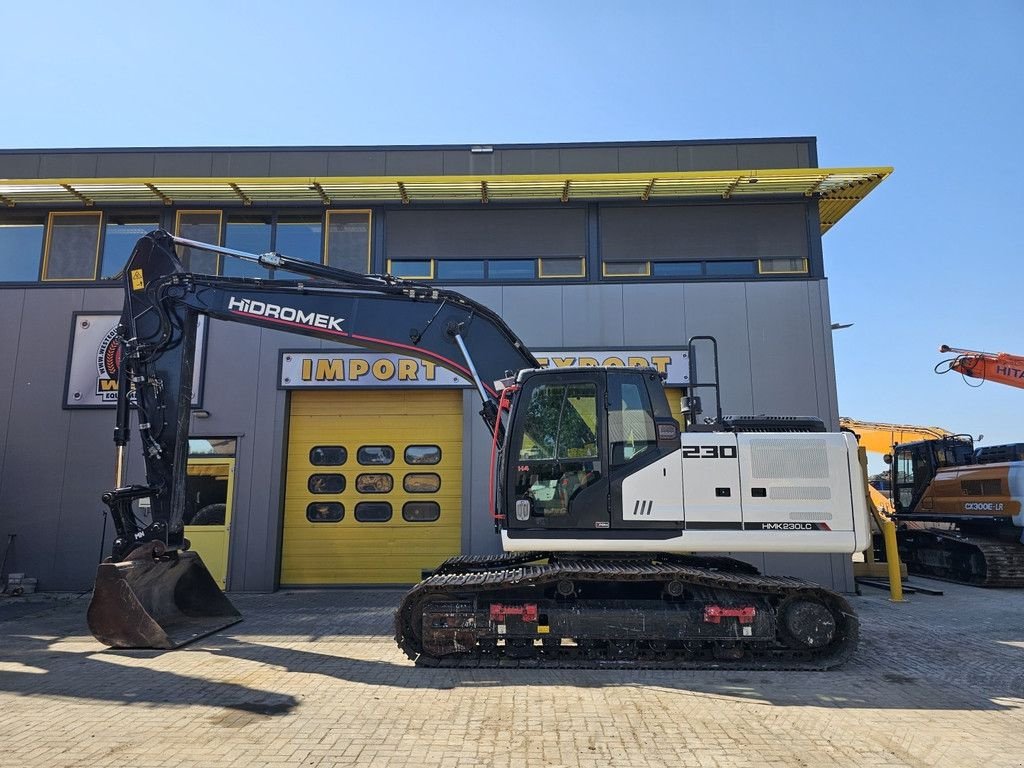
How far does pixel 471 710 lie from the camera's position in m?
4.87

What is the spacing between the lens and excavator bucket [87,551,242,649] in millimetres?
6512

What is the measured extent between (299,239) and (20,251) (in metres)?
5.01

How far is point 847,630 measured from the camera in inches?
239

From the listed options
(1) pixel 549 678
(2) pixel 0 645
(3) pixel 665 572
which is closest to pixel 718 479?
(3) pixel 665 572

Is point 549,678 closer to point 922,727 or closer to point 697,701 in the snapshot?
point 697,701

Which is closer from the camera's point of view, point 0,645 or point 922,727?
point 922,727

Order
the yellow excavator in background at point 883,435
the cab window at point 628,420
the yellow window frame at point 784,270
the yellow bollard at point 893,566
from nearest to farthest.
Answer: the cab window at point 628,420, the yellow bollard at point 893,566, the yellow window frame at point 784,270, the yellow excavator in background at point 883,435

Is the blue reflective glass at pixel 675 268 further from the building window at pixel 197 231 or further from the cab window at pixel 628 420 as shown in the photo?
the building window at pixel 197 231

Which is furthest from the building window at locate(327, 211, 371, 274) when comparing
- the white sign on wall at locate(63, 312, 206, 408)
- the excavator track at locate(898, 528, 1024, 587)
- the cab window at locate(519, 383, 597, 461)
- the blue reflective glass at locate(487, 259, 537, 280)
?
the excavator track at locate(898, 528, 1024, 587)

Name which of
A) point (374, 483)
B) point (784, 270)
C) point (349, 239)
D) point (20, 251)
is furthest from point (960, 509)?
point (20, 251)

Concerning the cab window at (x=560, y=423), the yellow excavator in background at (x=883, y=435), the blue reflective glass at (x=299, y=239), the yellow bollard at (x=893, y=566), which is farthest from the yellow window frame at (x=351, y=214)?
the yellow excavator in background at (x=883, y=435)

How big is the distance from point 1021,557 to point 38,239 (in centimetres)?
1890

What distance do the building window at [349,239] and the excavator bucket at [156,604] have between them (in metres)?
5.80

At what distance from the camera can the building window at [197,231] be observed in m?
11.8
